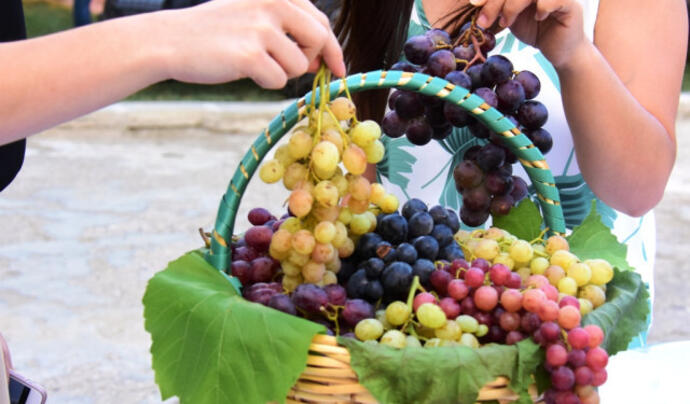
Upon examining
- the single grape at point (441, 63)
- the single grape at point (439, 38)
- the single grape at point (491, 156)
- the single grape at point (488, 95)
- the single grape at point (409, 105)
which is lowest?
the single grape at point (491, 156)

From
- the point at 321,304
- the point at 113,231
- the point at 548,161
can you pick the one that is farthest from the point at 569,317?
the point at 113,231

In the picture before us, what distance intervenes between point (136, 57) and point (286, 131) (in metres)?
0.23

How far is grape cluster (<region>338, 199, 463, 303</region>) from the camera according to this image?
90 cm

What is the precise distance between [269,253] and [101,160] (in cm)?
405

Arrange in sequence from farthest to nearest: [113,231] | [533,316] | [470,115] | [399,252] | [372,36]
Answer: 1. [113,231]
2. [372,36]
3. [470,115]
4. [399,252]
5. [533,316]

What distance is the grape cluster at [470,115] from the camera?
1021mm

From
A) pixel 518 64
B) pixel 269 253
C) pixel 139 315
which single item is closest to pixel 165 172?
pixel 139 315

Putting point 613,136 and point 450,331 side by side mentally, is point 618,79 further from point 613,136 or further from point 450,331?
point 450,331

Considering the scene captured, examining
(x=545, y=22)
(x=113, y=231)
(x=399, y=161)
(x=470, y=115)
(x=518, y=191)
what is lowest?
(x=113, y=231)

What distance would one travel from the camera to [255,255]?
0.98 m

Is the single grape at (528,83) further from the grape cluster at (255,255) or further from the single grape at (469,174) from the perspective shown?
the grape cluster at (255,255)

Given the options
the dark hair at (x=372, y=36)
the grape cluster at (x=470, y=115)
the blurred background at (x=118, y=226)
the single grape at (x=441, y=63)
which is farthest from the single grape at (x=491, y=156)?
the blurred background at (x=118, y=226)

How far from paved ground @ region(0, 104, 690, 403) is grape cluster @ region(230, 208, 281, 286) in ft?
5.30

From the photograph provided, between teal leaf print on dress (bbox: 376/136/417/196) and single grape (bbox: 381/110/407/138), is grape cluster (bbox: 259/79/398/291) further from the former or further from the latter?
teal leaf print on dress (bbox: 376/136/417/196)
